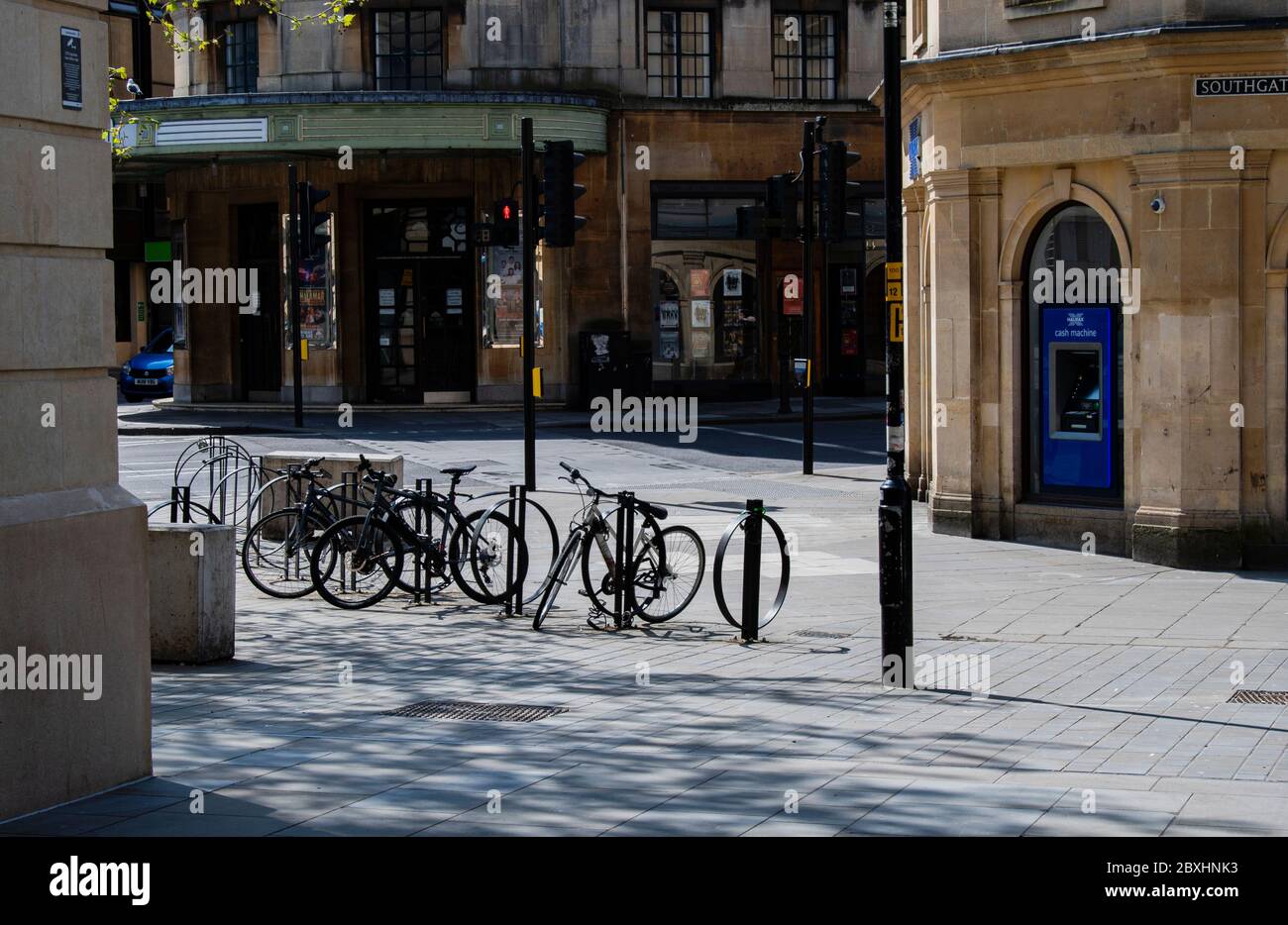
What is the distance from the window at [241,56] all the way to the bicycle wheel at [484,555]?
23.7m

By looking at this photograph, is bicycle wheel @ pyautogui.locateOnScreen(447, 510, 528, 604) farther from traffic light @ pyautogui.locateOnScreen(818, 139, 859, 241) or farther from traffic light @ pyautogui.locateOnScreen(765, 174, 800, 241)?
traffic light @ pyautogui.locateOnScreen(765, 174, 800, 241)

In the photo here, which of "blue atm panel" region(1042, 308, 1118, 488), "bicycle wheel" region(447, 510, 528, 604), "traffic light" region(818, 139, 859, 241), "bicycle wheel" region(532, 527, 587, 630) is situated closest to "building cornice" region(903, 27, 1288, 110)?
"blue atm panel" region(1042, 308, 1118, 488)

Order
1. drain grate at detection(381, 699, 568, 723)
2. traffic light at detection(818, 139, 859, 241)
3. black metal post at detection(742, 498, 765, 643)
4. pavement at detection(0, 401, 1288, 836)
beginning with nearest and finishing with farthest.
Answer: pavement at detection(0, 401, 1288, 836)
drain grate at detection(381, 699, 568, 723)
black metal post at detection(742, 498, 765, 643)
traffic light at detection(818, 139, 859, 241)

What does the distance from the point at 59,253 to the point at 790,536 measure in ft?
35.2

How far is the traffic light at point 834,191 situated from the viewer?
73.0 feet

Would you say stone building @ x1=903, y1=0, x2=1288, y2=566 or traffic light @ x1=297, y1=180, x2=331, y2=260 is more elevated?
traffic light @ x1=297, y1=180, x2=331, y2=260

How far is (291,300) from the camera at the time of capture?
103 ft

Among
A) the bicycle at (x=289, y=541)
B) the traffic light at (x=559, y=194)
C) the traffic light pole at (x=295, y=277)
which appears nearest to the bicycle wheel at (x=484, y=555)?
the bicycle at (x=289, y=541)

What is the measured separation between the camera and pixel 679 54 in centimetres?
3522

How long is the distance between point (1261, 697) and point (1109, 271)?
6.84 m

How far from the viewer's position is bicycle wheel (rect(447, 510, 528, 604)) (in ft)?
43.3

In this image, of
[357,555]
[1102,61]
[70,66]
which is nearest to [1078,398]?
[1102,61]

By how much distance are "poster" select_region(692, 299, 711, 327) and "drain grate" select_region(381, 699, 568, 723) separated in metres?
25.9

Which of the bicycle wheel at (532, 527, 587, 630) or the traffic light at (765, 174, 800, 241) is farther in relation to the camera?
the traffic light at (765, 174, 800, 241)
